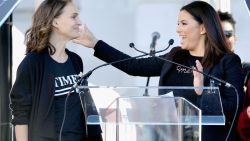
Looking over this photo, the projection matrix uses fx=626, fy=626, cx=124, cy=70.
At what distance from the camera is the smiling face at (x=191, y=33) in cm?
290

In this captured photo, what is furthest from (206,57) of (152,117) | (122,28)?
(122,28)

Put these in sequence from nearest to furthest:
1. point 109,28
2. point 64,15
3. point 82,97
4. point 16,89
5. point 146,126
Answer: point 146,126 → point 82,97 → point 16,89 → point 64,15 → point 109,28

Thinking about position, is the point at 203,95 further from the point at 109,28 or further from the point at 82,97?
the point at 109,28

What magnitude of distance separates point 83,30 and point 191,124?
1.09 meters

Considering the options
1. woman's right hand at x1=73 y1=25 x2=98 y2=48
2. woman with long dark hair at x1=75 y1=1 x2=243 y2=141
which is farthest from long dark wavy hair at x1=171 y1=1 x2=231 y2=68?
woman's right hand at x1=73 y1=25 x2=98 y2=48

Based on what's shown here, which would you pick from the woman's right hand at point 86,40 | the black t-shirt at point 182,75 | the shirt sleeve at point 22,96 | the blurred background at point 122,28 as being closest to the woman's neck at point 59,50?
the shirt sleeve at point 22,96

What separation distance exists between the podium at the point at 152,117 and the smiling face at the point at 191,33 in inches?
22.3

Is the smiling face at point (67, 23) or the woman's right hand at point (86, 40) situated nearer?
the smiling face at point (67, 23)

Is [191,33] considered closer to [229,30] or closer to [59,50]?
[59,50]

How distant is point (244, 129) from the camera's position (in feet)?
9.01

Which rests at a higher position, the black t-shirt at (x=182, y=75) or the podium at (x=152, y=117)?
the black t-shirt at (x=182, y=75)

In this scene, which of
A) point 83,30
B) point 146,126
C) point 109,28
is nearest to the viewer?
point 146,126

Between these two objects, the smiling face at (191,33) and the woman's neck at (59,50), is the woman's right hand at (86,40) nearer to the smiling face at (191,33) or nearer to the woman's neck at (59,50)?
the woman's neck at (59,50)

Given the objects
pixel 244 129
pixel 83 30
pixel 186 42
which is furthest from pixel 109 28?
pixel 244 129
